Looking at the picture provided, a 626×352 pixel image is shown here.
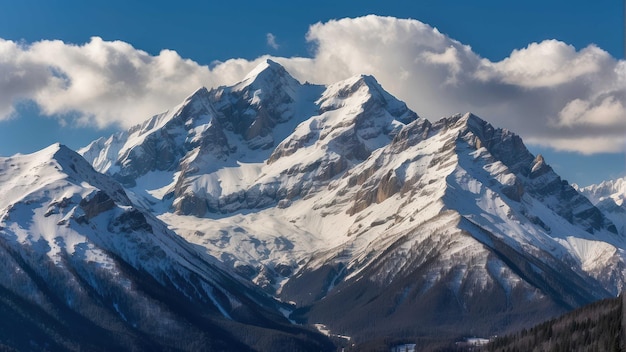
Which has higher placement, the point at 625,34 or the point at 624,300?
the point at 625,34

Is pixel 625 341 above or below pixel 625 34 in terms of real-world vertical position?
below

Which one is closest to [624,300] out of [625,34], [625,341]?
[625,341]

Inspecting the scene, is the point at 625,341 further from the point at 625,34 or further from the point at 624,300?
the point at 625,34
